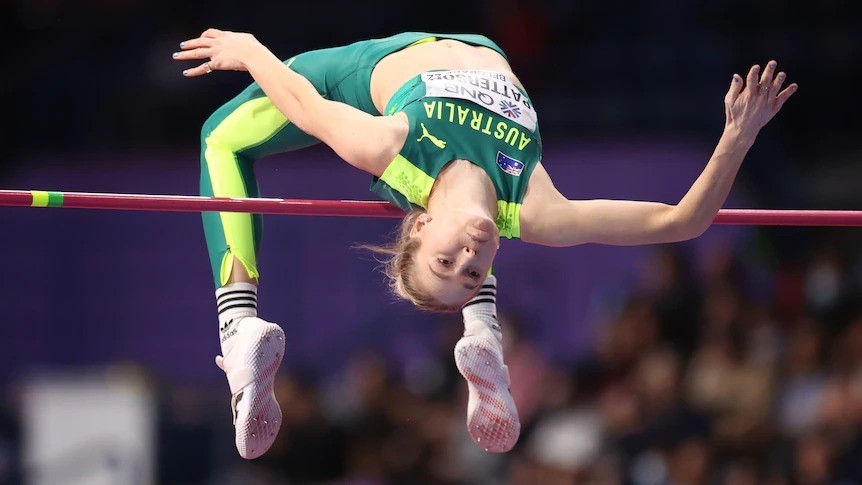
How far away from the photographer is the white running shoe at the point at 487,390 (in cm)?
525

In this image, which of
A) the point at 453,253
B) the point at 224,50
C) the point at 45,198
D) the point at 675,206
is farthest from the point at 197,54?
the point at 675,206

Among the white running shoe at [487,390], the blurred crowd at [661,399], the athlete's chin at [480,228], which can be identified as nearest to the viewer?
the athlete's chin at [480,228]

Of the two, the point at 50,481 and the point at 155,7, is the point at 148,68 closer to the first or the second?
the point at 155,7

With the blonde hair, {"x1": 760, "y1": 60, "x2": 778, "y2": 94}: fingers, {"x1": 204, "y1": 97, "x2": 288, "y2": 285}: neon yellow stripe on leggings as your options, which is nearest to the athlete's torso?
the blonde hair

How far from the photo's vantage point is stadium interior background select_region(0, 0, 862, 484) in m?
7.64

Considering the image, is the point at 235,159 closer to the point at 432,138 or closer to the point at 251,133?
the point at 251,133

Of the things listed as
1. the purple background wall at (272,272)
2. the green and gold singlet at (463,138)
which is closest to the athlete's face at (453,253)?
the green and gold singlet at (463,138)

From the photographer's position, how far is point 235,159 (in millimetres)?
5328

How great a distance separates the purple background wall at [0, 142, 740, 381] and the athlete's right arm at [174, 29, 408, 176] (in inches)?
156

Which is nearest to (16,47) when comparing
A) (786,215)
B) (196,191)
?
(196,191)

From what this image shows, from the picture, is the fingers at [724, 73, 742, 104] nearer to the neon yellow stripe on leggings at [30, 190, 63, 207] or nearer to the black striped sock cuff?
the black striped sock cuff

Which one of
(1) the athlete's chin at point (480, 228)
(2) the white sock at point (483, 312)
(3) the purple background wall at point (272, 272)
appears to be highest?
(1) the athlete's chin at point (480, 228)

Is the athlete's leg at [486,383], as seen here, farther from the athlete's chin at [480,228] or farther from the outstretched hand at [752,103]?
the outstretched hand at [752,103]

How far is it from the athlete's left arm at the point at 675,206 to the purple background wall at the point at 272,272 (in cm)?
390
